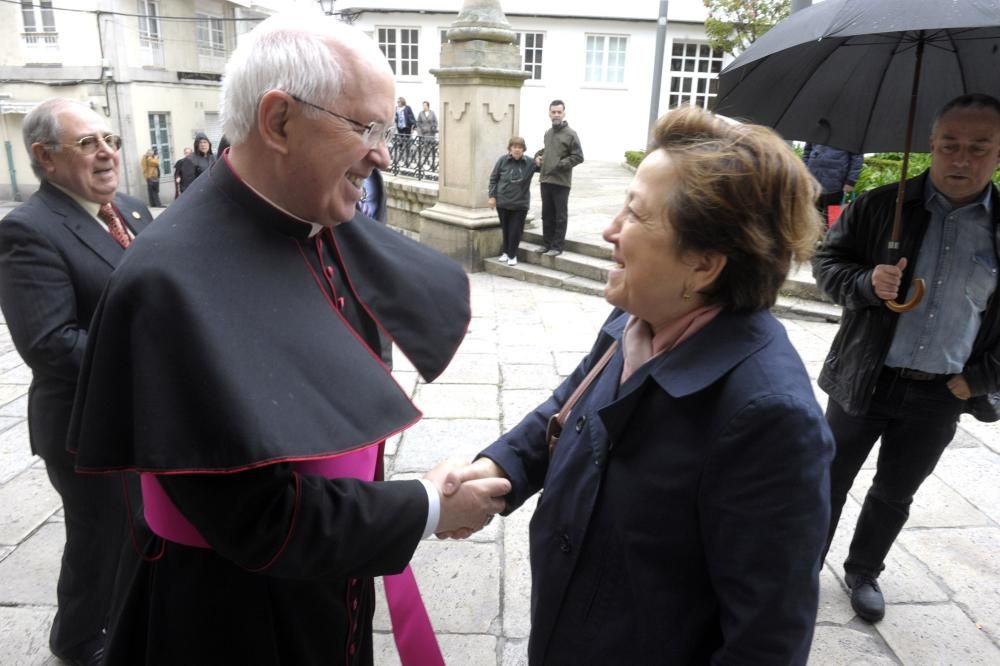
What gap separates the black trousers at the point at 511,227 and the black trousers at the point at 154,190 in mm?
14137

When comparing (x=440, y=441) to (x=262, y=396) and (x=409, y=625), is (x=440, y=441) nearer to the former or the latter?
(x=409, y=625)

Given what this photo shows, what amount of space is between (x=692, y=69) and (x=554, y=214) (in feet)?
54.8

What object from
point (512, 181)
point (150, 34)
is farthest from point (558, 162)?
point (150, 34)

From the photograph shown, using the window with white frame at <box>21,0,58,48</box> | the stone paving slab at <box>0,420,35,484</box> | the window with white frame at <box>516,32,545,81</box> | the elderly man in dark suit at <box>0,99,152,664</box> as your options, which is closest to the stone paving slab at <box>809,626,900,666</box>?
the elderly man in dark suit at <box>0,99,152,664</box>

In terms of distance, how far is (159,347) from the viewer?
47.5 inches

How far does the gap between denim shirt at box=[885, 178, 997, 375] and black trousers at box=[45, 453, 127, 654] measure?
2.75 m

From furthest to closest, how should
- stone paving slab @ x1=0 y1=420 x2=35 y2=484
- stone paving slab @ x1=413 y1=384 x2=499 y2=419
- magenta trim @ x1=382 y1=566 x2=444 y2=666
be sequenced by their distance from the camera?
stone paving slab @ x1=413 y1=384 x2=499 y2=419, stone paving slab @ x1=0 y1=420 x2=35 y2=484, magenta trim @ x1=382 y1=566 x2=444 y2=666

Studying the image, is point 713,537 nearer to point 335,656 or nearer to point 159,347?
point 335,656

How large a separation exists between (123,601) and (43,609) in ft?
5.34

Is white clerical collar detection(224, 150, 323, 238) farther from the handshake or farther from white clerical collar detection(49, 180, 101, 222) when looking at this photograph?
white clerical collar detection(49, 180, 101, 222)

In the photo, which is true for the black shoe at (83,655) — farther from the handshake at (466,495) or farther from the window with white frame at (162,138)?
the window with white frame at (162,138)

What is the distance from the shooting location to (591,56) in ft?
73.7

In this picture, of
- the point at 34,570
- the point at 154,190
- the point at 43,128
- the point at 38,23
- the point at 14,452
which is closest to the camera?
the point at 43,128

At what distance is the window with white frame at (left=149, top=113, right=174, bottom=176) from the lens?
66.5 feet
